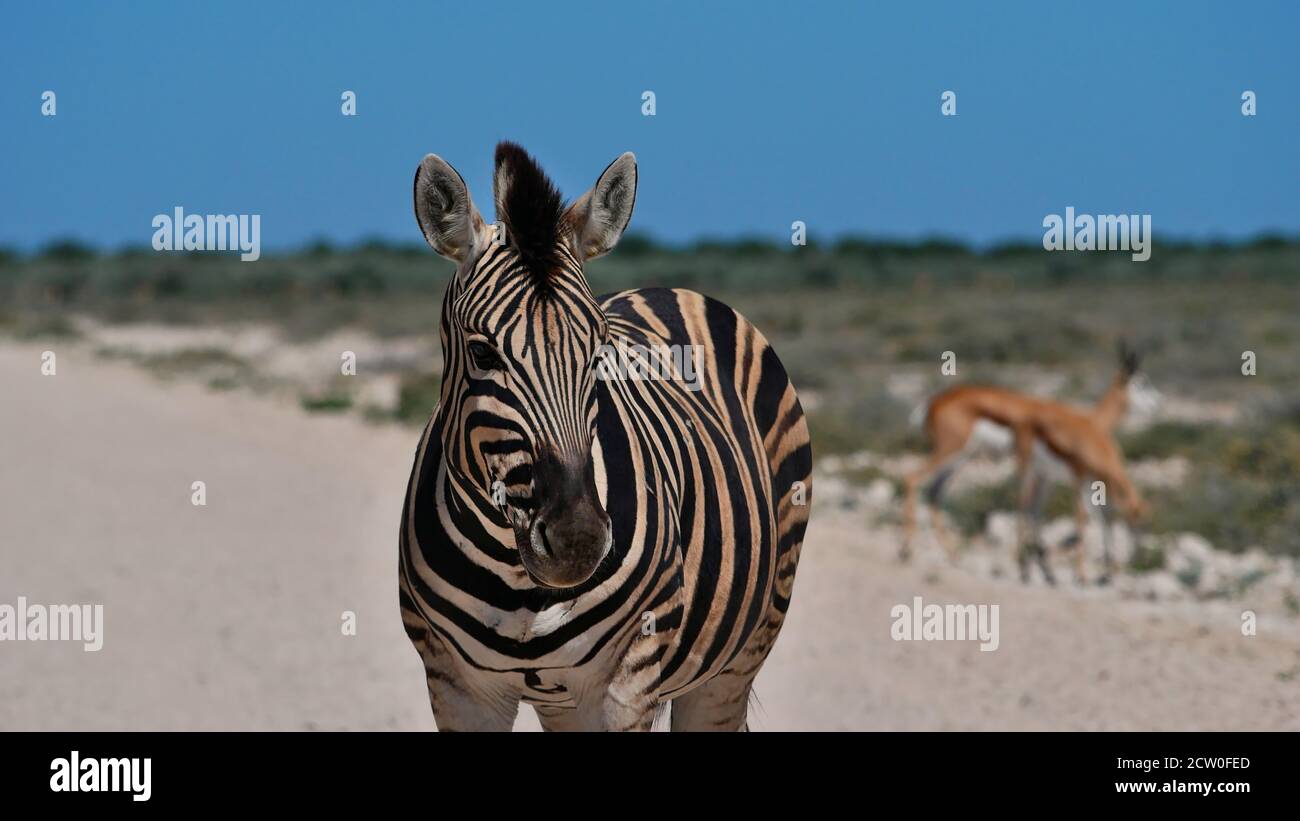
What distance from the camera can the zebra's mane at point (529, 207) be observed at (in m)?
3.38

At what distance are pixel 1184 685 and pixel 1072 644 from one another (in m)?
1.20

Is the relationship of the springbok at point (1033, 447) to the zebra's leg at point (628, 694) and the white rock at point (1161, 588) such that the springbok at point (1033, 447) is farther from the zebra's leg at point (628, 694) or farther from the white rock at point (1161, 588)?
the zebra's leg at point (628, 694)

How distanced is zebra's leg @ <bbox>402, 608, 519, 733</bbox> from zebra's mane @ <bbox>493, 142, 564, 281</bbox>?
1.00 m

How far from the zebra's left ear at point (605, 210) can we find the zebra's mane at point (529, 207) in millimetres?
125

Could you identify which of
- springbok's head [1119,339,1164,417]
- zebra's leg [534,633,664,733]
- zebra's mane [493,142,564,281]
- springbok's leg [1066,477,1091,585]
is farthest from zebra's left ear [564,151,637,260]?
springbok's head [1119,339,1164,417]

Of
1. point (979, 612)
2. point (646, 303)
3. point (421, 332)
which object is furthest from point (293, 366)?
point (646, 303)

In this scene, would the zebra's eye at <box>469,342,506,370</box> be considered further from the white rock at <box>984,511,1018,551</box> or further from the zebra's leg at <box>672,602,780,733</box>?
the white rock at <box>984,511,1018,551</box>

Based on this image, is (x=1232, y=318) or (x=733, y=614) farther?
(x=1232, y=318)

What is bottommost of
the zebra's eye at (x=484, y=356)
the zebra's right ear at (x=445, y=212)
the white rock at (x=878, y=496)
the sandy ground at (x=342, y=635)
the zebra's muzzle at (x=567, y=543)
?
the sandy ground at (x=342, y=635)

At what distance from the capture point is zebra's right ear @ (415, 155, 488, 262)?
342 cm

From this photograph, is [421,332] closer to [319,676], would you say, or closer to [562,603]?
[319,676]

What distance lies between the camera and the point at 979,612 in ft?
34.4

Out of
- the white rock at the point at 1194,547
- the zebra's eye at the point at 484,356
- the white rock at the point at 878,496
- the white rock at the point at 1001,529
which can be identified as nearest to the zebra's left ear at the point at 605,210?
the zebra's eye at the point at 484,356
